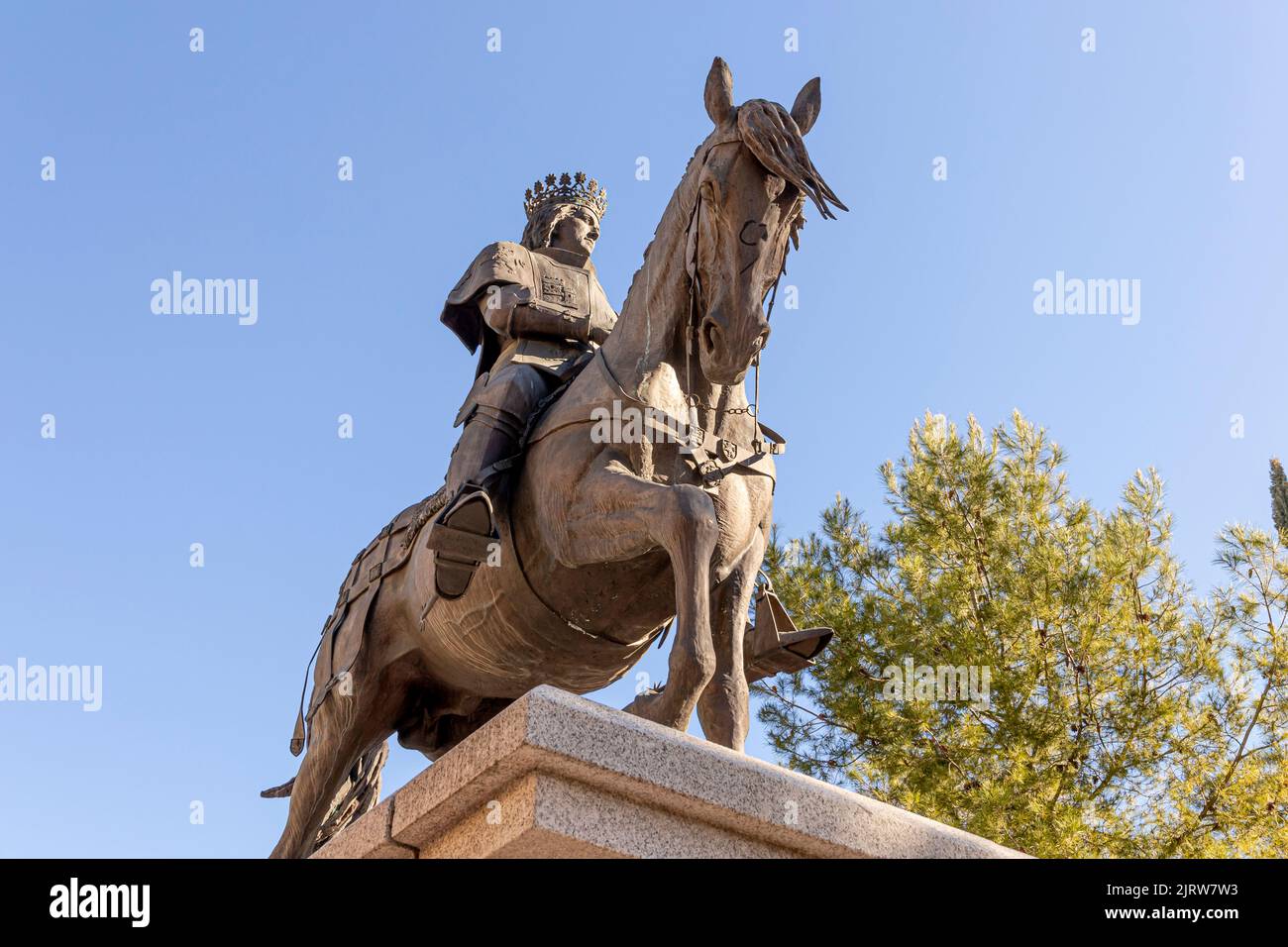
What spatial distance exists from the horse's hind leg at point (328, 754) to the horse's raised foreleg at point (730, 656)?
1970mm

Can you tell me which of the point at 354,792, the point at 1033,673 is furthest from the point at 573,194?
the point at 1033,673

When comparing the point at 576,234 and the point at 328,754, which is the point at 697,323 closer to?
the point at 576,234

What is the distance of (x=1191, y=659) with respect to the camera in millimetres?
12664

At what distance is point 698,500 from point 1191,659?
948 centimetres

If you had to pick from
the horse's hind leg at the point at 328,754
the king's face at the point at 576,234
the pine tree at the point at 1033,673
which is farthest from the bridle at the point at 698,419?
the pine tree at the point at 1033,673

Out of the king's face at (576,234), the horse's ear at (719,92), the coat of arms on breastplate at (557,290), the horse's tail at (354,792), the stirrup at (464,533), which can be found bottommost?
the horse's tail at (354,792)

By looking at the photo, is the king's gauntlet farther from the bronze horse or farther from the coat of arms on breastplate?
the bronze horse

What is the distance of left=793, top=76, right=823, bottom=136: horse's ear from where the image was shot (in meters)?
5.21

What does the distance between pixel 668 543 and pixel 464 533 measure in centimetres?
102

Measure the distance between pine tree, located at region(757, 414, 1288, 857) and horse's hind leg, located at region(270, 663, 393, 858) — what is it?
675 cm

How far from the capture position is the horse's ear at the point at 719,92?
5.09 m

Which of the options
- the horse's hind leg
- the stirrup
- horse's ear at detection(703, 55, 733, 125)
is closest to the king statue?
the stirrup

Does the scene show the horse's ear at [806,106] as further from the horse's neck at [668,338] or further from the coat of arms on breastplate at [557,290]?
the coat of arms on breastplate at [557,290]
